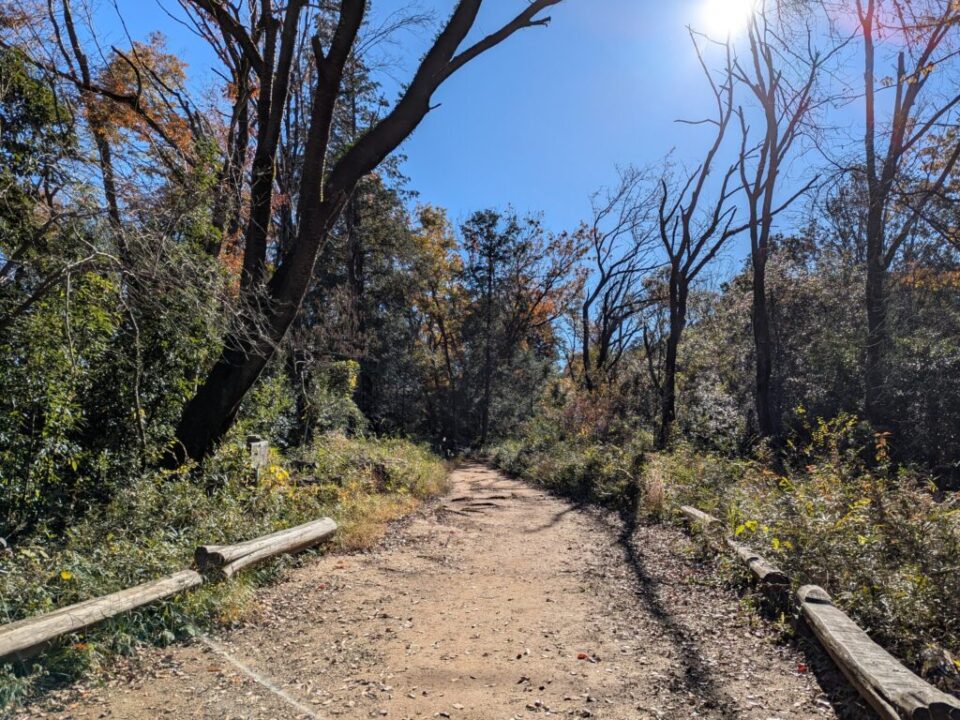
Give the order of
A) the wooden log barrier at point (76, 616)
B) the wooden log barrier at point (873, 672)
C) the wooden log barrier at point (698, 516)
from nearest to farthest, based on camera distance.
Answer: the wooden log barrier at point (873, 672)
the wooden log barrier at point (76, 616)
the wooden log barrier at point (698, 516)

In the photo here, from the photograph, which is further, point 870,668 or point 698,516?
point 698,516

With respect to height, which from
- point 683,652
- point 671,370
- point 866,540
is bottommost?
point 683,652

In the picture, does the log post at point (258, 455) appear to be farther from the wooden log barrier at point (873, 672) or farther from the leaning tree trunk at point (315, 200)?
the wooden log barrier at point (873, 672)

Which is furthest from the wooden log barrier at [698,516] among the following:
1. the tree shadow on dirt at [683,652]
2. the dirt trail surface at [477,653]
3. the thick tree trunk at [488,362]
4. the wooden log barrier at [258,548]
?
the thick tree trunk at [488,362]

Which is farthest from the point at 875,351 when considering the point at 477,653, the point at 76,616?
the point at 76,616

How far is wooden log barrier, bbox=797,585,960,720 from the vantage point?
265 centimetres

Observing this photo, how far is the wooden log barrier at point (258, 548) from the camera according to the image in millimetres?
4859

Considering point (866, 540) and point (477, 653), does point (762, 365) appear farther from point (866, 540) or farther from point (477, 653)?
point (477, 653)

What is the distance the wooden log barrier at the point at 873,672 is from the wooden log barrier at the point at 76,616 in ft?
14.9

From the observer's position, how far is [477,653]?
4250 millimetres

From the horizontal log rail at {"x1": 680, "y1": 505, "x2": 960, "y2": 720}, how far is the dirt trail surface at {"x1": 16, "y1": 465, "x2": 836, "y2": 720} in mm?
297

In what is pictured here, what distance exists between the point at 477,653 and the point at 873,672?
2458 millimetres

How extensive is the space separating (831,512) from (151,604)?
5.91 metres

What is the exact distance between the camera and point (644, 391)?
24.6 m
